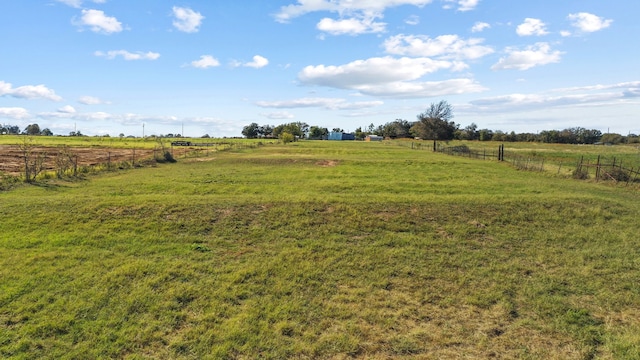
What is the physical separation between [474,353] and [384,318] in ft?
4.87

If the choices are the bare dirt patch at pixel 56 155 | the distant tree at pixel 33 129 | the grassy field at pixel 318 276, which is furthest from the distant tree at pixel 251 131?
the grassy field at pixel 318 276

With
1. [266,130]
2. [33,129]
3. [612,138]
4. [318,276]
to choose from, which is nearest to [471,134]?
[612,138]

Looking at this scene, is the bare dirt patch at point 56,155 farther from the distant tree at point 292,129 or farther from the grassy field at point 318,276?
the distant tree at point 292,129

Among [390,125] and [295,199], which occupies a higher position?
[390,125]

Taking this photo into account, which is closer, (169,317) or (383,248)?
(169,317)

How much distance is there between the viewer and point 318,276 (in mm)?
7895

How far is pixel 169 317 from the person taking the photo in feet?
20.3

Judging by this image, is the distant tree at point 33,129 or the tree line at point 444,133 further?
the distant tree at point 33,129

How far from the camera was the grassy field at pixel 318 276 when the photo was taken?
5586mm

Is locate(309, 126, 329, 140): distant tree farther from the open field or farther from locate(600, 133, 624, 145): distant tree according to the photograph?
the open field

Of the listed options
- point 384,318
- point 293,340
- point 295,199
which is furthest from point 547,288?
point 295,199

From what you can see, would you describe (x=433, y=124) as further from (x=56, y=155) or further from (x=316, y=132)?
(x=316, y=132)

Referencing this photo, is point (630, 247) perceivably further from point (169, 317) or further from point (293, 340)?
point (169, 317)

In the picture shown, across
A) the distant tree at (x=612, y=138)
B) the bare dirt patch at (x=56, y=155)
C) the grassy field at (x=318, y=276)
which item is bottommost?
the grassy field at (x=318, y=276)
